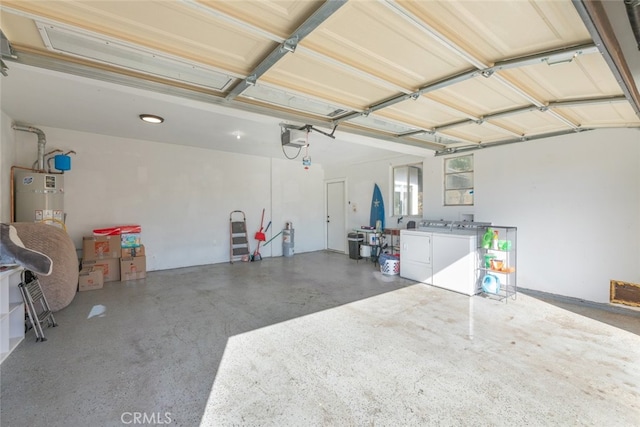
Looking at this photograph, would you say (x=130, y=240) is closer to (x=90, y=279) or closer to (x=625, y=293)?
(x=90, y=279)

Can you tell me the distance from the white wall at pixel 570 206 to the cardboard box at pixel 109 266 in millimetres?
6669

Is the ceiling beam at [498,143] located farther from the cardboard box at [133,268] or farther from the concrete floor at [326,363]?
the cardboard box at [133,268]

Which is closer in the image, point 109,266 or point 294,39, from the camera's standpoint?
point 294,39

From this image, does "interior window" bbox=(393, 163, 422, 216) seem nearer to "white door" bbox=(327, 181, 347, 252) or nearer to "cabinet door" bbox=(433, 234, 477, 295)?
"white door" bbox=(327, 181, 347, 252)

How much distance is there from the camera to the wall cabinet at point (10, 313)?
8.09 ft

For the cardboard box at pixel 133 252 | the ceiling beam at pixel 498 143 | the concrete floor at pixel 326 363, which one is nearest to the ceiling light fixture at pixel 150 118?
the cardboard box at pixel 133 252

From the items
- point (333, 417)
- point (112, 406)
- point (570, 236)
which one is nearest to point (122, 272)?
point (112, 406)

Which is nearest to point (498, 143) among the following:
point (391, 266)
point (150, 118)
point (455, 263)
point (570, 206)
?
point (570, 206)

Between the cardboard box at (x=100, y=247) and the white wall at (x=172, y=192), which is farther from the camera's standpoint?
the white wall at (x=172, y=192)

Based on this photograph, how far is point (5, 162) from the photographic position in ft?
12.6

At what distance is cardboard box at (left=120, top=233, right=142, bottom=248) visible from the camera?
5.03 m

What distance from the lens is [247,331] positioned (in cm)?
301

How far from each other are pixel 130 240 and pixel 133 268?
524 mm

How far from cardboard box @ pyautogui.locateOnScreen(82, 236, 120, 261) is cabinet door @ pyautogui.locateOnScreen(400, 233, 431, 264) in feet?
17.3
